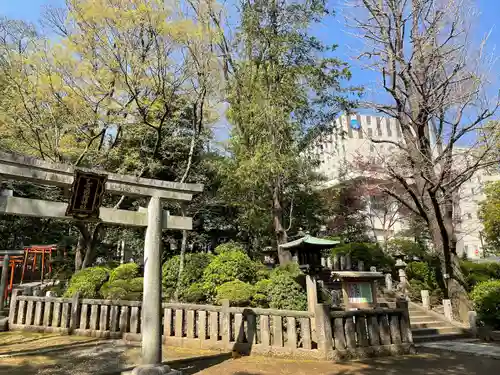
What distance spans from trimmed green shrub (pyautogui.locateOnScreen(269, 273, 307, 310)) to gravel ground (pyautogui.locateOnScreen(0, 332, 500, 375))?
75.0 inches

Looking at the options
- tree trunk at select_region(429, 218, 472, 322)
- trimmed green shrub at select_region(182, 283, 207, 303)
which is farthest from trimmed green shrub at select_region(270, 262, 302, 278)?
tree trunk at select_region(429, 218, 472, 322)

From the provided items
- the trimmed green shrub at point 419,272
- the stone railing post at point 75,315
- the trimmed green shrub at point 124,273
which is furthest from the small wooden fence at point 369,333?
the trimmed green shrub at point 419,272

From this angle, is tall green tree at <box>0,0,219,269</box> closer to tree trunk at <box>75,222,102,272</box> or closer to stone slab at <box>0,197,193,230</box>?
tree trunk at <box>75,222,102,272</box>

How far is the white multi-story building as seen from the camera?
2009 cm

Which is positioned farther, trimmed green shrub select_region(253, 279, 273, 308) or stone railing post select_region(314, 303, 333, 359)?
trimmed green shrub select_region(253, 279, 273, 308)

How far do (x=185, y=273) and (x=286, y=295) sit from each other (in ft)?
12.6

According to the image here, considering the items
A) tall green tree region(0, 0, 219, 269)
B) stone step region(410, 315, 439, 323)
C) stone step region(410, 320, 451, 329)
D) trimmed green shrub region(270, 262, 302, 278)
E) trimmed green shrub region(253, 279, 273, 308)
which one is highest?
tall green tree region(0, 0, 219, 269)

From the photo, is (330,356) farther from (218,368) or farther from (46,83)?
(46,83)

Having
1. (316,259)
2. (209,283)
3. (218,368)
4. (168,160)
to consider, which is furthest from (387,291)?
(168,160)

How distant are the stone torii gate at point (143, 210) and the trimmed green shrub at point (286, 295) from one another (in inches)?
128

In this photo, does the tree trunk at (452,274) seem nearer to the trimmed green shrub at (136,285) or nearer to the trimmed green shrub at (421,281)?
the trimmed green shrub at (421,281)

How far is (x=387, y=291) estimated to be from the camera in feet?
45.6

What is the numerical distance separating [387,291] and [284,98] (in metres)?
8.70

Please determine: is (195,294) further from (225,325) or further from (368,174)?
(368,174)
